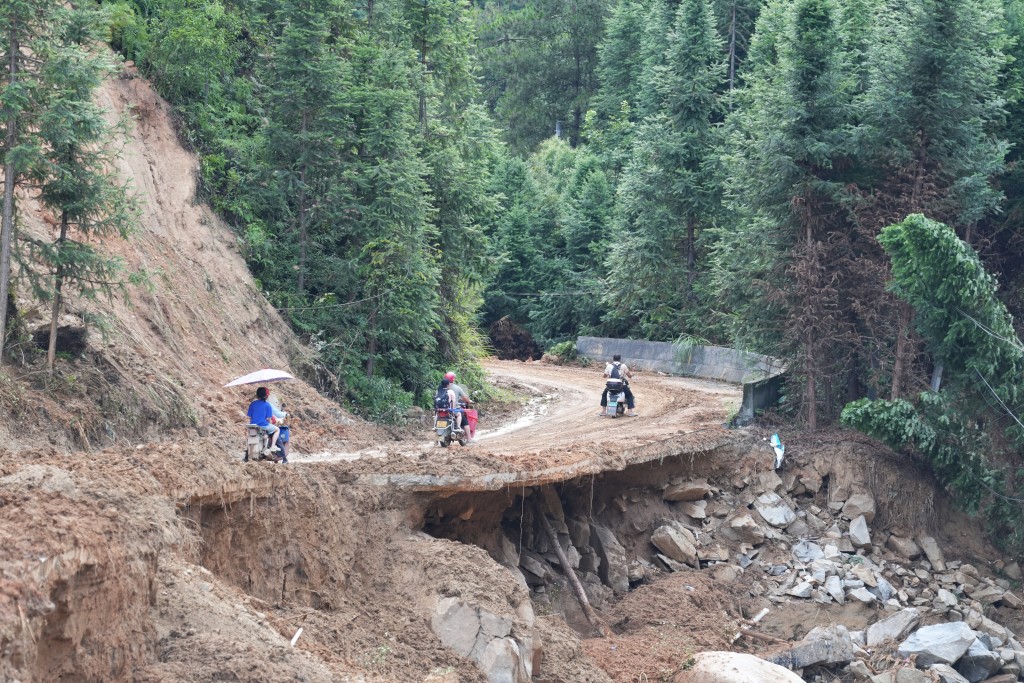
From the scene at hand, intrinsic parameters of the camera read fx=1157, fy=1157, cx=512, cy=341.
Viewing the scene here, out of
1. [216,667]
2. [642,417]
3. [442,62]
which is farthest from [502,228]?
[216,667]

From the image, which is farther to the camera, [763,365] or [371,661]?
[763,365]

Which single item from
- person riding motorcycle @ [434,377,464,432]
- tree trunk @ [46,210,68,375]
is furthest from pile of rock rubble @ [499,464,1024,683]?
tree trunk @ [46,210,68,375]

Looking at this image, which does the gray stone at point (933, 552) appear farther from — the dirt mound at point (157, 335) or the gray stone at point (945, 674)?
the dirt mound at point (157, 335)

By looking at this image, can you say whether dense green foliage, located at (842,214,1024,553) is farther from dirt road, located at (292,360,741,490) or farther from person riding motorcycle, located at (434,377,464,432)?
person riding motorcycle, located at (434,377,464,432)

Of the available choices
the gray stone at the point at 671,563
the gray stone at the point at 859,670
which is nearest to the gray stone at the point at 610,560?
the gray stone at the point at 671,563

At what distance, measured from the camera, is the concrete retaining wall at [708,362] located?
29.4 m

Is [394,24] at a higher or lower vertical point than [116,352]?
higher

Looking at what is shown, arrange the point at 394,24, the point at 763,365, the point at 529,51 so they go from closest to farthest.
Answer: the point at 394,24 → the point at 763,365 → the point at 529,51

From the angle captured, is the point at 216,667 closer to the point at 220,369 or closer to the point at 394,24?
the point at 220,369

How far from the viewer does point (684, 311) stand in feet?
138

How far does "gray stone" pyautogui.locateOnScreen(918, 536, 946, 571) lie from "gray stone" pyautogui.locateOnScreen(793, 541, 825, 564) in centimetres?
283

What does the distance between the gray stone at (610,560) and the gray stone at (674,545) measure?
1.04m

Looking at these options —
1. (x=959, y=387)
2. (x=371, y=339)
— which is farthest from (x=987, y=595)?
(x=371, y=339)

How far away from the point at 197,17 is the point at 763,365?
1785cm
